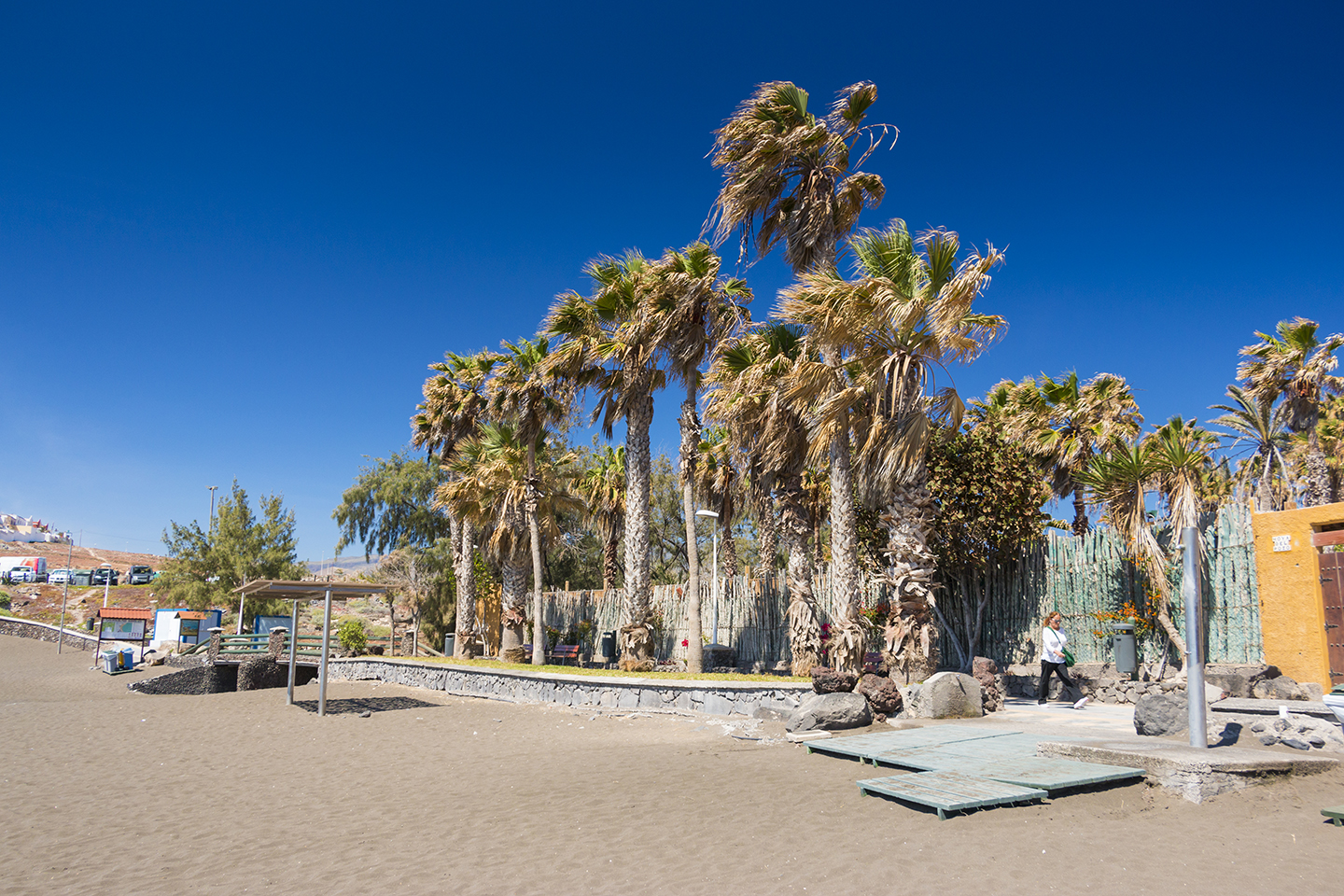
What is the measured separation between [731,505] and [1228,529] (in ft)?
41.1

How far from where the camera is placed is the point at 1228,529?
1186cm

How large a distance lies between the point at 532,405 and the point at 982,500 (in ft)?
36.5

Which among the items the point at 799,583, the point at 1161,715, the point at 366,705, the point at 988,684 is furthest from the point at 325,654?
the point at 1161,715

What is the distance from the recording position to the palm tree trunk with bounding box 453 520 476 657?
24.1m

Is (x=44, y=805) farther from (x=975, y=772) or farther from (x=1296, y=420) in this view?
(x=1296, y=420)

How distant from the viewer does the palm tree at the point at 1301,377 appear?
20297mm

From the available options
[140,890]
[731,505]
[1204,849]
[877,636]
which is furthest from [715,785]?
[731,505]

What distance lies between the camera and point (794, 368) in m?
13.6

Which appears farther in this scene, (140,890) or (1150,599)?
(1150,599)

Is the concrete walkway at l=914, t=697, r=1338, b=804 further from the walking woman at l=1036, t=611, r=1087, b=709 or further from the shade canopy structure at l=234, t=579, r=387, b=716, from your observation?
the shade canopy structure at l=234, t=579, r=387, b=716

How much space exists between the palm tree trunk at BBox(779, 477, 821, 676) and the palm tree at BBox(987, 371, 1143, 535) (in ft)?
20.5

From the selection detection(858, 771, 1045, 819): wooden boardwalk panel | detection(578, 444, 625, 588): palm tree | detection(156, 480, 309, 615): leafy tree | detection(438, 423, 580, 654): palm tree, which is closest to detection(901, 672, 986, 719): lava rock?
detection(858, 771, 1045, 819): wooden boardwalk panel

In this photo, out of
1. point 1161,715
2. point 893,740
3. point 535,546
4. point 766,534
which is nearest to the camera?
point 1161,715

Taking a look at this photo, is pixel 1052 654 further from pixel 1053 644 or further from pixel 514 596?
pixel 514 596
